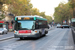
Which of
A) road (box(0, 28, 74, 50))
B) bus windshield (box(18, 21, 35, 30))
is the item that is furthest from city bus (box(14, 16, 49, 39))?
road (box(0, 28, 74, 50))

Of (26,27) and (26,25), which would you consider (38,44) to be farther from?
(26,25)

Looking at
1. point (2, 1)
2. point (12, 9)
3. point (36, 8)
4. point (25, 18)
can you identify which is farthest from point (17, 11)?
point (36, 8)

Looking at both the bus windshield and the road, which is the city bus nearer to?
the bus windshield

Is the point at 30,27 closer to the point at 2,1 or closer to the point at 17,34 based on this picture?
the point at 17,34

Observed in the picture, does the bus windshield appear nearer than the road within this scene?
No

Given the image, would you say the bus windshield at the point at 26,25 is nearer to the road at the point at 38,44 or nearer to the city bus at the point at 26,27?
the city bus at the point at 26,27

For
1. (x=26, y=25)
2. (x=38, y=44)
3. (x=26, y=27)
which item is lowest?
(x=38, y=44)

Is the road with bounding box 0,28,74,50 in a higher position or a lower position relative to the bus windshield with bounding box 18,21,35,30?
lower

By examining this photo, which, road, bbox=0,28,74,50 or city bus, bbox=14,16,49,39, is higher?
city bus, bbox=14,16,49,39

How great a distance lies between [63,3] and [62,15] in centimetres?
927

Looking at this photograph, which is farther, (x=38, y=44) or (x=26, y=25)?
(x=26, y=25)

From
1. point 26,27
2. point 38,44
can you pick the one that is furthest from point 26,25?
point 38,44

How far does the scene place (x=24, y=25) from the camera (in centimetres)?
1856

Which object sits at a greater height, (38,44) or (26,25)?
(26,25)
